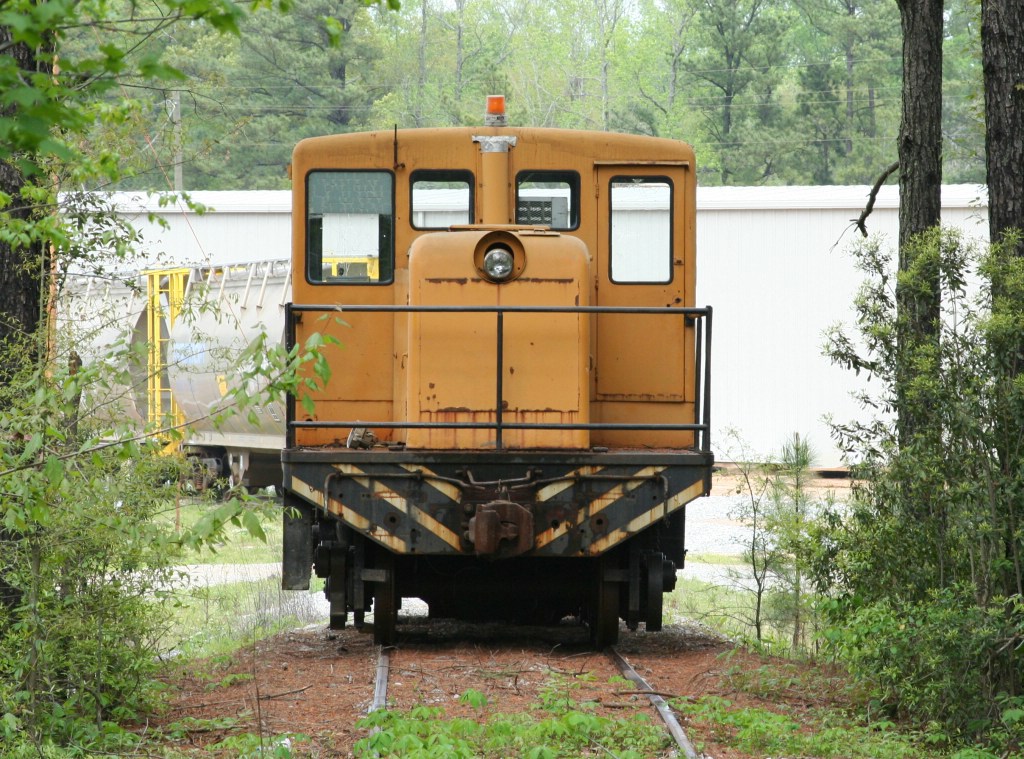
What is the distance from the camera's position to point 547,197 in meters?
9.11

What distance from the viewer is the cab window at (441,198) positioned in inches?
355

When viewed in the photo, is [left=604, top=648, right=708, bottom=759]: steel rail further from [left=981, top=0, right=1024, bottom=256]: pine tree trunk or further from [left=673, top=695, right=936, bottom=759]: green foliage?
[left=981, top=0, right=1024, bottom=256]: pine tree trunk

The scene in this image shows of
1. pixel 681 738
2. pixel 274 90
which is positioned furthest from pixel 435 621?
pixel 274 90

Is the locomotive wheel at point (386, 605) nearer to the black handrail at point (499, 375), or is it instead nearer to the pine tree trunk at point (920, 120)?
the black handrail at point (499, 375)

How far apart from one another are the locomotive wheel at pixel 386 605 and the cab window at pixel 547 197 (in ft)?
8.20

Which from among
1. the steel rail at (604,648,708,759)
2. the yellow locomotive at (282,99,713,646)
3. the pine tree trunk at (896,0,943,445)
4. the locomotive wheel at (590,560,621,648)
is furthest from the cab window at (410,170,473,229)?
the pine tree trunk at (896,0,943,445)

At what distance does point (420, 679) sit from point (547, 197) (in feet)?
11.3

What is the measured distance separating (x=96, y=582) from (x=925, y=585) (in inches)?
176

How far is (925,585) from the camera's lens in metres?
7.22

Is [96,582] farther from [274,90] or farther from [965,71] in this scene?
[965,71]

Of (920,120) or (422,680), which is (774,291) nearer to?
(920,120)

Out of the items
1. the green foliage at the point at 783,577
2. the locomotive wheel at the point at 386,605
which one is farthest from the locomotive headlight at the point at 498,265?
the green foliage at the point at 783,577

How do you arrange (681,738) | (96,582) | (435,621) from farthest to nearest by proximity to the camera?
(435,621) → (96,582) → (681,738)

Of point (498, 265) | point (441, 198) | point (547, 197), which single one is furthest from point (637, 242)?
point (441, 198)
